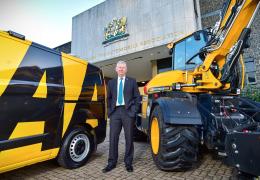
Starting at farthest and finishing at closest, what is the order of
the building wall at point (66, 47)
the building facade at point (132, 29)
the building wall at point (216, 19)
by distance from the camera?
the building wall at point (66, 47), the building wall at point (216, 19), the building facade at point (132, 29)

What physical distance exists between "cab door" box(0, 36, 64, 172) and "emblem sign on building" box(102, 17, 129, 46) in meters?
13.3

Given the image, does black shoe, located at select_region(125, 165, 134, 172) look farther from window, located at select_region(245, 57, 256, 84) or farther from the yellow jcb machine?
window, located at select_region(245, 57, 256, 84)

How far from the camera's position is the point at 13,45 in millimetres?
3018

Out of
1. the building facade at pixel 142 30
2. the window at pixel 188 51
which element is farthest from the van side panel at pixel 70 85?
the building facade at pixel 142 30

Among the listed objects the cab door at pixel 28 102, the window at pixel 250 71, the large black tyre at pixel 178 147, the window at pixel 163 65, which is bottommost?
the large black tyre at pixel 178 147

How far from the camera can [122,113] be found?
159 inches

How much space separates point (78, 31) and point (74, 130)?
17838 mm

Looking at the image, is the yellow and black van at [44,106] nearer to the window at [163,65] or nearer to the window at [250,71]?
the window at [163,65]

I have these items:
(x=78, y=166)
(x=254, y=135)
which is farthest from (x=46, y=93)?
(x=254, y=135)

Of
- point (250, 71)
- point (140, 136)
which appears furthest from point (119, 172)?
point (250, 71)

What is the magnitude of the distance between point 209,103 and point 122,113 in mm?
1536

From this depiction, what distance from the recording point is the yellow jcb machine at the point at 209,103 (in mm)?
3410

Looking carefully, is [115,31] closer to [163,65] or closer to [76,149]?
[163,65]

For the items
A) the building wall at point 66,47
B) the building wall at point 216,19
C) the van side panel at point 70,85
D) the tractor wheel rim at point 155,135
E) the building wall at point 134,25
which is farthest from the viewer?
the building wall at point 66,47
